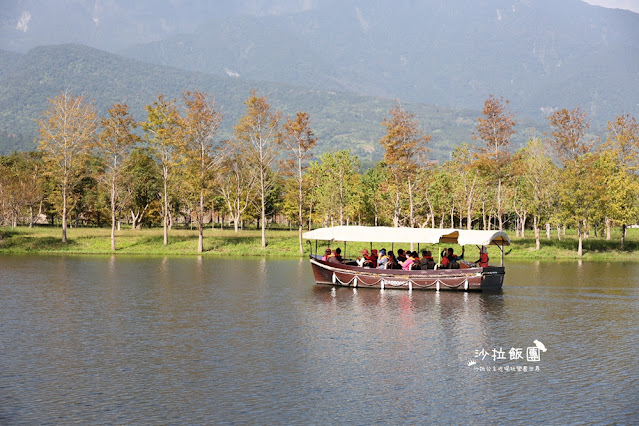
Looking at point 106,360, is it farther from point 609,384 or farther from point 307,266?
point 307,266

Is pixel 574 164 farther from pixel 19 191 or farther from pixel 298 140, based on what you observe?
pixel 19 191

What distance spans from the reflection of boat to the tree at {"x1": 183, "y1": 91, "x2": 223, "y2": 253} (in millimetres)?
33242

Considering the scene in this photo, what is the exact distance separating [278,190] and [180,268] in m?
87.1

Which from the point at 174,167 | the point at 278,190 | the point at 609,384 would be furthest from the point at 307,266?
the point at 278,190

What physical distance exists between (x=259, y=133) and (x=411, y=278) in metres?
40.2

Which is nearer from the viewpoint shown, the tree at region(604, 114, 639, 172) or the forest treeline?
the forest treeline

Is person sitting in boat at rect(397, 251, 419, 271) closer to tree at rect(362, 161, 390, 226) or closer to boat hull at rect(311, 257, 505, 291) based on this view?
boat hull at rect(311, 257, 505, 291)

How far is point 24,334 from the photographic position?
27.5 metres

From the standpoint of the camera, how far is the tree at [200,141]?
77250 mm

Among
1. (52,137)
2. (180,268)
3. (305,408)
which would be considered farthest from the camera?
(52,137)

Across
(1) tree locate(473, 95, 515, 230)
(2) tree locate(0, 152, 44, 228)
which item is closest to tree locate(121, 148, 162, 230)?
(2) tree locate(0, 152, 44, 228)

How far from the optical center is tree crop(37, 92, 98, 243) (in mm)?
78750

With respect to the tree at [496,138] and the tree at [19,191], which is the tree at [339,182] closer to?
the tree at [496,138]

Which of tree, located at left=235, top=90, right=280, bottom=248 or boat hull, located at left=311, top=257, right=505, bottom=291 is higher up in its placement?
tree, located at left=235, top=90, right=280, bottom=248
